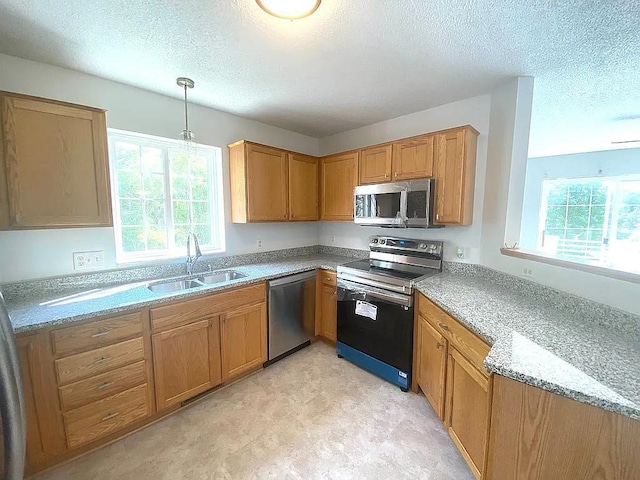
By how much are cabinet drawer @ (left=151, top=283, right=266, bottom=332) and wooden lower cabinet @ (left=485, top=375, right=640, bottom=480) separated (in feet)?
6.11

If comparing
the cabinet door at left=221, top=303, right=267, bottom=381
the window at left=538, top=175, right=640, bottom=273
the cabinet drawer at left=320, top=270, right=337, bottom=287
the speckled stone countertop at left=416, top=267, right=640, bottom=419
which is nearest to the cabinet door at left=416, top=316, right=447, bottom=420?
the speckled stone countertop at left=416, top=267, right=640, bottom=419

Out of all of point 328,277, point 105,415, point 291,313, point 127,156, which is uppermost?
point 127,156

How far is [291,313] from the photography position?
2.72 m

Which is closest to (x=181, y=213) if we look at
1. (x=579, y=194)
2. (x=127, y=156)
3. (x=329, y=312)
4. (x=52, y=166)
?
(x=127, y=156)

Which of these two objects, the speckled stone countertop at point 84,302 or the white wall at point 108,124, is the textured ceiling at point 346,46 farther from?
the speckled stone countertop at point 84,302

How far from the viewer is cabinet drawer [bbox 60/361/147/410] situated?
152 centimetres

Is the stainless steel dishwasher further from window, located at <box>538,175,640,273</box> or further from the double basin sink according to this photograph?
window, located at <box>538,175,640,273</box>

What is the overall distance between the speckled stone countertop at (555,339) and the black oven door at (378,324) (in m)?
0.34

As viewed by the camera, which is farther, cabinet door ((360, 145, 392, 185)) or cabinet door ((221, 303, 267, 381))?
cabinet door ((360, 145, 392, 185))

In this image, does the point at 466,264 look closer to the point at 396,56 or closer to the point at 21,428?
the point at 396,56

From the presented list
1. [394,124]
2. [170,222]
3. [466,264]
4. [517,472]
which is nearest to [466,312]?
[517,472]

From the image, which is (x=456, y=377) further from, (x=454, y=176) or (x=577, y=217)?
(x=577, y=217)

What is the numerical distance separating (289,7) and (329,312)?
2.57m

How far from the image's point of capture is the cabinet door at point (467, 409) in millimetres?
1354
